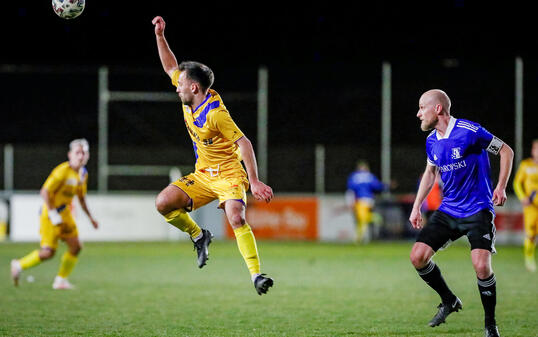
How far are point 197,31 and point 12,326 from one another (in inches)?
1071

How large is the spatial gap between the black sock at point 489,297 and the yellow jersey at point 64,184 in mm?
6274

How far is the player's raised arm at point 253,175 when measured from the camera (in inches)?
301

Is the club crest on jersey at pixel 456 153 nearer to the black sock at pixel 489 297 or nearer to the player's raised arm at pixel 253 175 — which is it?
the black sock at pixel 489 297

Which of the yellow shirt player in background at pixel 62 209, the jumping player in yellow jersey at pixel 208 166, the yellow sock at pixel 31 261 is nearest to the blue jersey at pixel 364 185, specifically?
the yellow shirt player in background at pixel 62 209

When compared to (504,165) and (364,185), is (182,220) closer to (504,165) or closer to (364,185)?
(504,165)

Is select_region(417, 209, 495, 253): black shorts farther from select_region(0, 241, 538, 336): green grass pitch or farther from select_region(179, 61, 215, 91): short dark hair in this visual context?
select_region(179, 61, 215, 91): short dark hair

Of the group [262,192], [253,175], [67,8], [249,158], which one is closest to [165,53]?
[67,8]

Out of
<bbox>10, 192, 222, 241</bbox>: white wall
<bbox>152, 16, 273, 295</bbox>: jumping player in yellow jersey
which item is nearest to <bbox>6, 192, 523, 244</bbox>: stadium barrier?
<bbox>10, 192, 222, 241</bbox>: white wall

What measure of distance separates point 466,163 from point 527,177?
8.12 meters

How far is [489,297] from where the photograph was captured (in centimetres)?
773

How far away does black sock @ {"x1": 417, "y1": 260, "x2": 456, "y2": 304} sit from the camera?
8.14m

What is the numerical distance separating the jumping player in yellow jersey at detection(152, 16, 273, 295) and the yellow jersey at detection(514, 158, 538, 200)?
327 inches

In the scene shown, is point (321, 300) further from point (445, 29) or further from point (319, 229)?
point (445, 29)

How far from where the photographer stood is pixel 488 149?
25.5 ft
